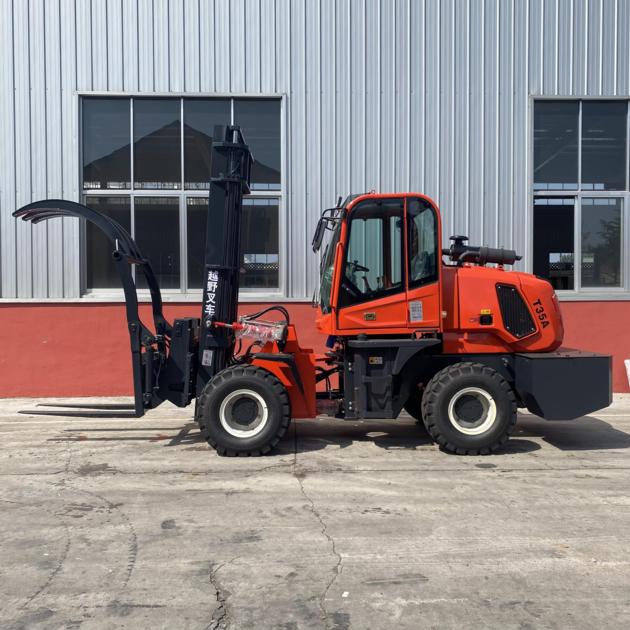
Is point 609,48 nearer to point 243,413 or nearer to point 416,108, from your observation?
point 416,108

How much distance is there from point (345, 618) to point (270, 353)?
4.05m

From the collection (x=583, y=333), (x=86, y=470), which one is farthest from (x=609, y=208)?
(x=86, y=470)

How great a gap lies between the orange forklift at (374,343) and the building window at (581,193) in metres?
4.77

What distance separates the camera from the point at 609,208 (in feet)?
39.1

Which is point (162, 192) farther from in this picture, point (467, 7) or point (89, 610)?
point (89, 610)

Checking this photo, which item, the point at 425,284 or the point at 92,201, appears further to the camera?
the point at 92,201

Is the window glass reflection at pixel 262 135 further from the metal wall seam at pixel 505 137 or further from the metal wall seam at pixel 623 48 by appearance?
the metal wall seam at pixel 623 48

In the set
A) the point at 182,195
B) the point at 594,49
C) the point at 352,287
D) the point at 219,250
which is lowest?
the point at 352,287

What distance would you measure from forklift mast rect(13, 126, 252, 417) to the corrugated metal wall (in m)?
3.99

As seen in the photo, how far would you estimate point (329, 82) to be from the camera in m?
11.3

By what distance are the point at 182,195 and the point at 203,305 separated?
4764 mm

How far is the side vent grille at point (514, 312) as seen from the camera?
7.22 meters

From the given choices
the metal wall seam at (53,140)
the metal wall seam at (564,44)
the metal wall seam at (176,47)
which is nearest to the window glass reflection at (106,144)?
the metal wall seam at (53,140)

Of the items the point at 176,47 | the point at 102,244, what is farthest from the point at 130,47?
the point at 102,244
